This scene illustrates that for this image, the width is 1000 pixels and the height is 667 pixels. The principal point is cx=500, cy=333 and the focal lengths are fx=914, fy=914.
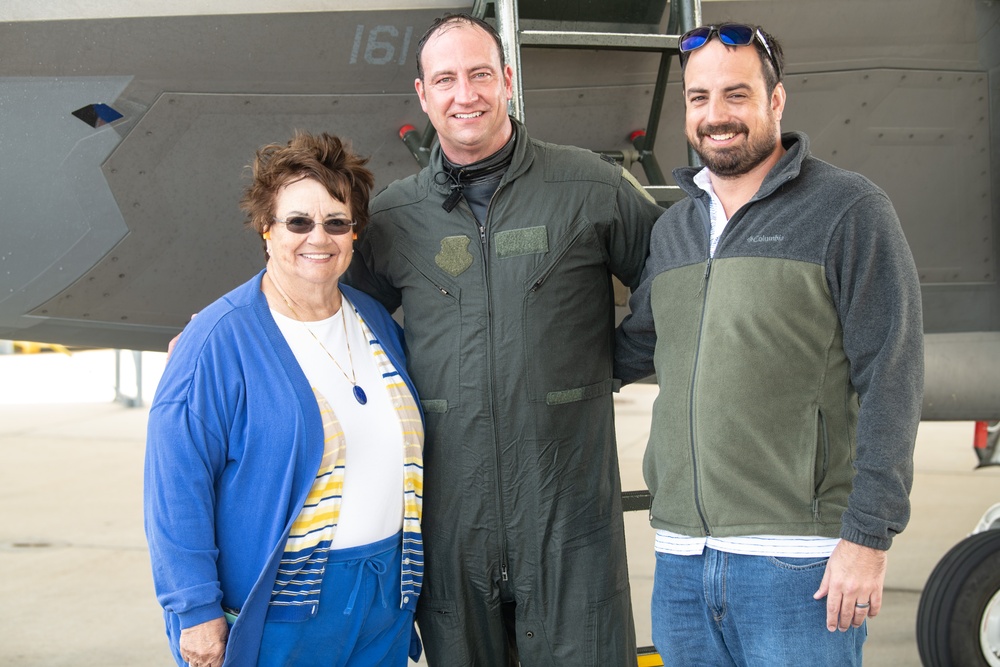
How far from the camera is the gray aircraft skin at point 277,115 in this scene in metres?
2.64

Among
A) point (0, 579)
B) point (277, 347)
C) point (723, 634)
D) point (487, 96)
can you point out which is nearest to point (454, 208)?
point (487, 96)

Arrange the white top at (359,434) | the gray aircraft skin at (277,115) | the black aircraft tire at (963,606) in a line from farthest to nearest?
the black aircraft tire at (963,606)
the gray aircraft skin at (277,115)
the white top at (359,434)

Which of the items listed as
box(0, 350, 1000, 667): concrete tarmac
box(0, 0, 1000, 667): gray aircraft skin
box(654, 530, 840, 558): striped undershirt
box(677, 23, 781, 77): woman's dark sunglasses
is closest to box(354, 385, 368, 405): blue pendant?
box(654, 530, 840, 558): striped undershirt

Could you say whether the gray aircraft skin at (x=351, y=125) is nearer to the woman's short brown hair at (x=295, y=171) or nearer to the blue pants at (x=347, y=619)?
the woman's short brown hair at (x=295, y=171)

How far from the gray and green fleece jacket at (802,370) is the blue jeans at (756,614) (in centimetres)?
6

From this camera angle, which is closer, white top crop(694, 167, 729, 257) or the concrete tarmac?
white top crop(694, 167, 729, 257)

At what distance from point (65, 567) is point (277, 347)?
4464 millimetres

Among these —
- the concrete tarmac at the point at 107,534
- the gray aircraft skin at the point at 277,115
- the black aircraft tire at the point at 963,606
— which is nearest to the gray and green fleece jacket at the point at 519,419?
the gray aircraft skin at the point at 277,115

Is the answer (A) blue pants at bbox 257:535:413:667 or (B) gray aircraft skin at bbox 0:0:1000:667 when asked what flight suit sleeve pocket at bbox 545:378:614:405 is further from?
(B) gray aircraft skin at bbox 0:0:1000:667

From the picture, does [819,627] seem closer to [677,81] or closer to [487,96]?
[487,96]

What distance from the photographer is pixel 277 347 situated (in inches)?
69.1

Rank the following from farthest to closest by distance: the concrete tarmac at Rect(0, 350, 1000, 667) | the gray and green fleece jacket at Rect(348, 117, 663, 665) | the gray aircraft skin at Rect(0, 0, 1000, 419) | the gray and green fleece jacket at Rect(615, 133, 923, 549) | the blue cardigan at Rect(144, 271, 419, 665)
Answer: the concrete tarmac at Rect(0, 350, 1000, 667), the gray aircraft skin at Rect(0, 0, 1000, 419), the gray and green fleece jacket at Rect(348, 117, 663, 665), the blue cardigan at Rect(144, 271, 419, 665), the gray and green fleece jacket at Rect(615, 133, 923, 549)

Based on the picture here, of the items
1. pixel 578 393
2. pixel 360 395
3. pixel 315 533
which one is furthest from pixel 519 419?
pixel 315 533

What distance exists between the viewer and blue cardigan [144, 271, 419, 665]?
64.6 inches
